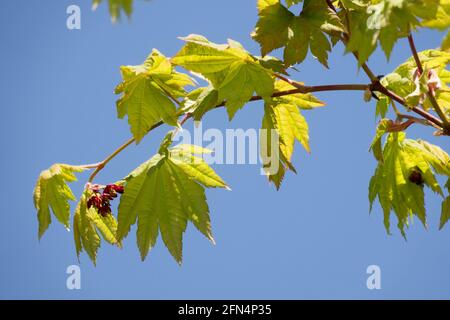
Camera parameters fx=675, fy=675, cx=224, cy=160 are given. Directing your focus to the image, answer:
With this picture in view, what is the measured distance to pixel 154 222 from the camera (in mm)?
1976

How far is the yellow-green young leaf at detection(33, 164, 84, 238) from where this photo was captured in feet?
6.95

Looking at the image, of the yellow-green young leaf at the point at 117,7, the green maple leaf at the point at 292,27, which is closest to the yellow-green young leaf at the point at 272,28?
the green maple leaf at the point at 292,27

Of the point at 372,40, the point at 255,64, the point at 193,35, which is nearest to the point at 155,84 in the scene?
the point at 193,35

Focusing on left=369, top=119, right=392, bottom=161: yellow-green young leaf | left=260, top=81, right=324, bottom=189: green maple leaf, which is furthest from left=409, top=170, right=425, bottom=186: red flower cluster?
left=260, top=81, right=324, bottom=189: green maple leaf

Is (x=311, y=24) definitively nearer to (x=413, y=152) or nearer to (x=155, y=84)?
(x=155, y=84)

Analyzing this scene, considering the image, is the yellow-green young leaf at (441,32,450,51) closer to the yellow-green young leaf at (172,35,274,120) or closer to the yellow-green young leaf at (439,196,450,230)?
the yellow-green young leaf at (172,35,274,120)

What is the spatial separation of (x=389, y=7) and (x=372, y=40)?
76mm

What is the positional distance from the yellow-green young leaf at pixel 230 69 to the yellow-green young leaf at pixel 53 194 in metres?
0.58

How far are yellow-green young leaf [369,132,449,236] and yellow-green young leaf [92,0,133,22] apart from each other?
4.11 ft

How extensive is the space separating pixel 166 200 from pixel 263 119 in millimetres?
387

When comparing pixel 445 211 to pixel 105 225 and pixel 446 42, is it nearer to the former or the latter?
pixel 446 42

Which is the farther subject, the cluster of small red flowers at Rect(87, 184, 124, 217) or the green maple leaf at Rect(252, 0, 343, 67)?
the cluster of small red flowers at Rect(87, 184, 124, 217)

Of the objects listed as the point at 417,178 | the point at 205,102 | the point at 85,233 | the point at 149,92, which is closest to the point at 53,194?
the point at 85,233

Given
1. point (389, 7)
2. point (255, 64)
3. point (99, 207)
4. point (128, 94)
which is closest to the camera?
point (389, 7)
